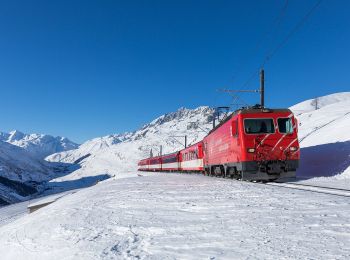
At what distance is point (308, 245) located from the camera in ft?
16.6

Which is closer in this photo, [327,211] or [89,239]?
[89,239]

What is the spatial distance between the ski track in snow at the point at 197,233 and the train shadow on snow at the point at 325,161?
554 inches

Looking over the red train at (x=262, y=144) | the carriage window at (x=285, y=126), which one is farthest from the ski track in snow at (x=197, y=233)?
the carriage window at (x=285, y=126)

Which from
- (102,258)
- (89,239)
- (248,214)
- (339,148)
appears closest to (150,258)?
(102,258)

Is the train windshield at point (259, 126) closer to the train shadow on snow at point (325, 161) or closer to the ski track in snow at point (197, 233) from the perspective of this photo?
the train shadow on snow at point (325, 161)

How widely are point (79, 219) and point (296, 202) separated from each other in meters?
5.14

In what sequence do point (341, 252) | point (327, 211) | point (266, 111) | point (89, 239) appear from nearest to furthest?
point (341, 252), point (89, 239), point (327, 211), point (266, 111)

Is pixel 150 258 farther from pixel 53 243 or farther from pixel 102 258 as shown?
pixel 53 243

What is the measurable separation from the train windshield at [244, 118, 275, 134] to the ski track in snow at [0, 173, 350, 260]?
28.7 ft

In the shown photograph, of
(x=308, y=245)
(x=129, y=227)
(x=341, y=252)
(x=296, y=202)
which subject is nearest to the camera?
(x=341, y=252)

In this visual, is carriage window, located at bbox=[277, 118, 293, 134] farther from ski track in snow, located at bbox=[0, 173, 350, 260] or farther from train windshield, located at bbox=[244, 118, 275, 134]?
ski track in snow, located at bbox=[0, 173, 350, 260]

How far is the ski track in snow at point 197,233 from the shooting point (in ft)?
16.5

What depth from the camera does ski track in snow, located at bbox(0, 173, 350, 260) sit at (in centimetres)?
502

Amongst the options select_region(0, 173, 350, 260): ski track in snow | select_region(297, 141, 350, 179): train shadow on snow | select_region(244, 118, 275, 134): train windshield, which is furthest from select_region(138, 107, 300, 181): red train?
select_region(0, 173, 350, 260): ski track in snow
